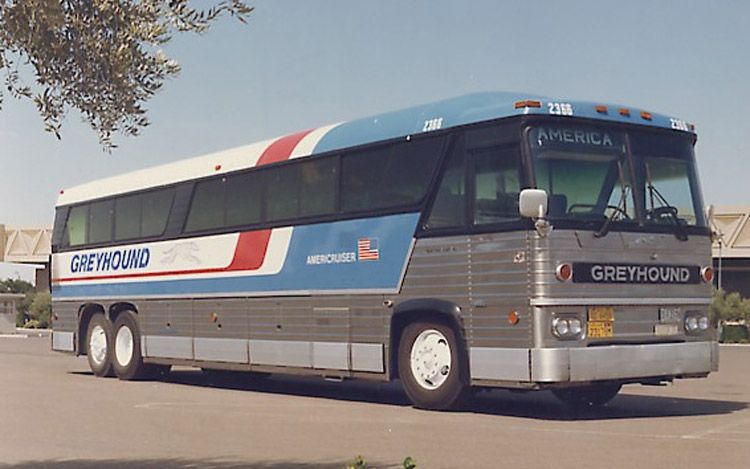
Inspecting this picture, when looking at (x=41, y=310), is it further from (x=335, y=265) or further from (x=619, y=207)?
(x=619, y=207)

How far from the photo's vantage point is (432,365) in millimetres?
14328

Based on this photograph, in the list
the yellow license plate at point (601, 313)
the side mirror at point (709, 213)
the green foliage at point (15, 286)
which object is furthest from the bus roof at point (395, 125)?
the green foliage at point (15, 286)

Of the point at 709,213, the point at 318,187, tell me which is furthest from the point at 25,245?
the point at 709,213

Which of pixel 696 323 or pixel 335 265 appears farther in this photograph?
pixel 335 265

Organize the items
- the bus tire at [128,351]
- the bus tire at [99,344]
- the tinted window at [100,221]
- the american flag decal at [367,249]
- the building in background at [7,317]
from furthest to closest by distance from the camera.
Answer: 1. the building in background at [7,317]
2. the tinted window at [100,221]
3. the bus tire at [99,344]
4. the bus tire at [128,351]
5. the american flag decal at [367,249]

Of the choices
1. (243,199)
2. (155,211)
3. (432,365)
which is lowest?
(432,365)

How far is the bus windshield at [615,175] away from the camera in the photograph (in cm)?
1323

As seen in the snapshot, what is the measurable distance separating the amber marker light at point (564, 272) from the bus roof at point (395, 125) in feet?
5.74

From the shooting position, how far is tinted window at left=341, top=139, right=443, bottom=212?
47.6 ft

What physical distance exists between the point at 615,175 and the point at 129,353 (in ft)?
35.9

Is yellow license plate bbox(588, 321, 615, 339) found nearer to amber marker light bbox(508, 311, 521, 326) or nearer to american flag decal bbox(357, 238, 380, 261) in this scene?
amber marker light bbox(508, 311, 521, 326)

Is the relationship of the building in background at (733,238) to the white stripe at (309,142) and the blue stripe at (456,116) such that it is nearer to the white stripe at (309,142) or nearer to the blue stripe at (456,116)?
the white stripe at (309,142)

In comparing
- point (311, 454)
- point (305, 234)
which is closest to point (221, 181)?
point (305, 234)

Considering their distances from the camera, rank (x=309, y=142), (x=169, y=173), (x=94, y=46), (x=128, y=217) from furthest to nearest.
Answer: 1. (x=128, y=217)
2. (x=169, y=173)
3. (x=309, y=142)
4. (x=94, y=46)
